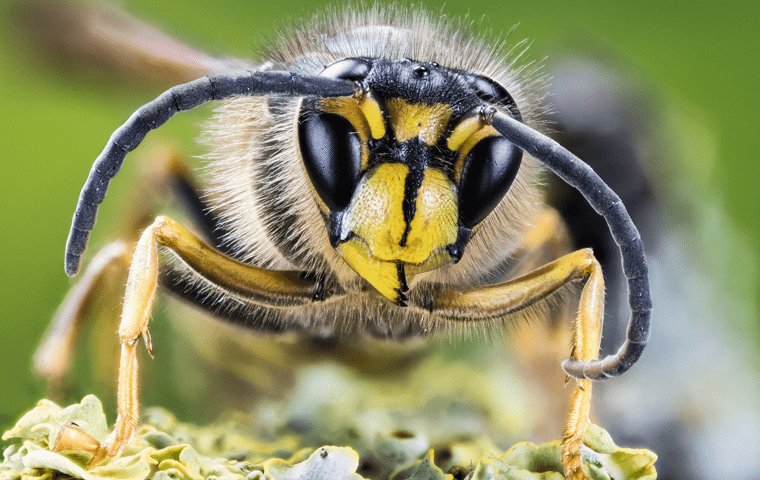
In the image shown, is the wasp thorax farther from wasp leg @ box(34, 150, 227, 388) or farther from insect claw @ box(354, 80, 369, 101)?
wasp leg @ box(34, 150, 227, 388)

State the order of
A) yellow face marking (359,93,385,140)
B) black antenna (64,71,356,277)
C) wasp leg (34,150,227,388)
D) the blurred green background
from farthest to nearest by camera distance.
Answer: wasp leg (34,150,227,388)
the blurred green background
yellow face marking (359,93,385,140)
black antenna (64,71,356,277)

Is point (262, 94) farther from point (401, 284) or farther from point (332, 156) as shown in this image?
A: point (401, 284)

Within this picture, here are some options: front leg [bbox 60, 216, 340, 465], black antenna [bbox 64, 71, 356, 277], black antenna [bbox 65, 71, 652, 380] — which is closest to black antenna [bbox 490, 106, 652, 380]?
black antenna [bbox 65, 71, 652, 380]

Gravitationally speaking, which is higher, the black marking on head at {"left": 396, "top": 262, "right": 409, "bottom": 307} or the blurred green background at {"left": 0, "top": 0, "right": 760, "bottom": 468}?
the blurred green background at {"left": 0, "top": 0, "right": 760, "bottom": 468}

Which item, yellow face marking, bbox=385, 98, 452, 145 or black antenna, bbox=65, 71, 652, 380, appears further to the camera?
yellow face marking, bbox=385, 98, 452, 145

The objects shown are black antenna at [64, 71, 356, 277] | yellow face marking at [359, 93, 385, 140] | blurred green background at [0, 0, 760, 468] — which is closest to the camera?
black antenna at [64, 71, 356, 277]

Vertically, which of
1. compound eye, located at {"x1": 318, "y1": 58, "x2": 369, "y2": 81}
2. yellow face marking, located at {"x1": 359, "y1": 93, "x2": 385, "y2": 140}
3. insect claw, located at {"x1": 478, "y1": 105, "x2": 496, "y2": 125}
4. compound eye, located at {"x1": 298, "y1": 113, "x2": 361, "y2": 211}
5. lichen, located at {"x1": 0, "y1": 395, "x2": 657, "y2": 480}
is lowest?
lichen, located at {"x1": 0, "y1": 395, "x2": 657, "y2": 480}

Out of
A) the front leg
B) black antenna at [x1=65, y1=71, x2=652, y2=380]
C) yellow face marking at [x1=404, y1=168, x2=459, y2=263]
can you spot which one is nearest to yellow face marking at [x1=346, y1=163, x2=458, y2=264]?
yellow face marking at [x1=404, y1=168, x2=459, y2=263]

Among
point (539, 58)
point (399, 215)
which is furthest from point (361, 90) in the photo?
point (539, 58)
